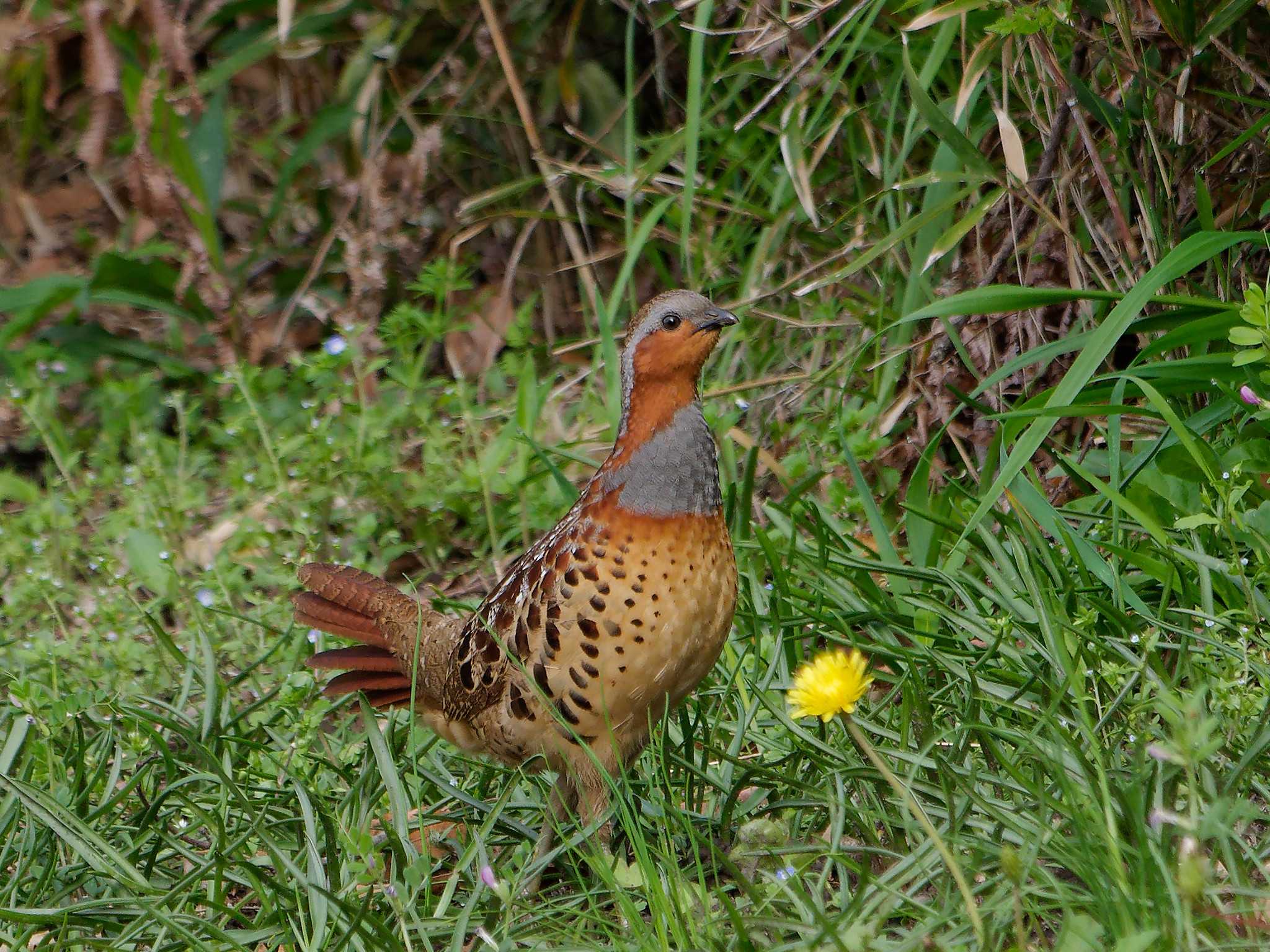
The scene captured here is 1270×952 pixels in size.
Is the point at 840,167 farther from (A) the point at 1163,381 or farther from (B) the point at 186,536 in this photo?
(B) the point at 186,536

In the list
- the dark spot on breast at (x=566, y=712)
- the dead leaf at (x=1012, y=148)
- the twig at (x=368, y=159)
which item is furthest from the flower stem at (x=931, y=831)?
the twig at (x=368, y=159)

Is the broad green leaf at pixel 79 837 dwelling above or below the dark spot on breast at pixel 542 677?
below

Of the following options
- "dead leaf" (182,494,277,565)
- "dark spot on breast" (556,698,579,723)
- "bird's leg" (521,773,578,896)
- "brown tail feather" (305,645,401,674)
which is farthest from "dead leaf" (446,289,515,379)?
"dark spot on breast" (556,698,579,723)

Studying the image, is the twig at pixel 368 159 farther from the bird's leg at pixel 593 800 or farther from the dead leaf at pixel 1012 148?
the bird's leg at pixel 593 800

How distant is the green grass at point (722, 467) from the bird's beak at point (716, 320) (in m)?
0.60

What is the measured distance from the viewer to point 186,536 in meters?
4.89

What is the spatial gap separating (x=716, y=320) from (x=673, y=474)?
351mm

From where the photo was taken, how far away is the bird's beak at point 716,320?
9.76ft

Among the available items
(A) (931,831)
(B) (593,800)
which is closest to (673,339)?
(B) (593,800)

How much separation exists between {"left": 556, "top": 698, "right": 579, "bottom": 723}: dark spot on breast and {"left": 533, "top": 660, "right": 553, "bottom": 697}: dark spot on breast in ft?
0.10

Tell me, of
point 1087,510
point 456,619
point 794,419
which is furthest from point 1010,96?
point 456,619

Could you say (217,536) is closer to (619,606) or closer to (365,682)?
(365,682)

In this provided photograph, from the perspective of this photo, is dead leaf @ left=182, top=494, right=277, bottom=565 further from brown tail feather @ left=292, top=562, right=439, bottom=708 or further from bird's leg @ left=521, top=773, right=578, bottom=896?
bird's leg @ left=521, top=773, right=578, bottom=896

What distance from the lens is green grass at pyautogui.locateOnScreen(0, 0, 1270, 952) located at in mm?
2484
